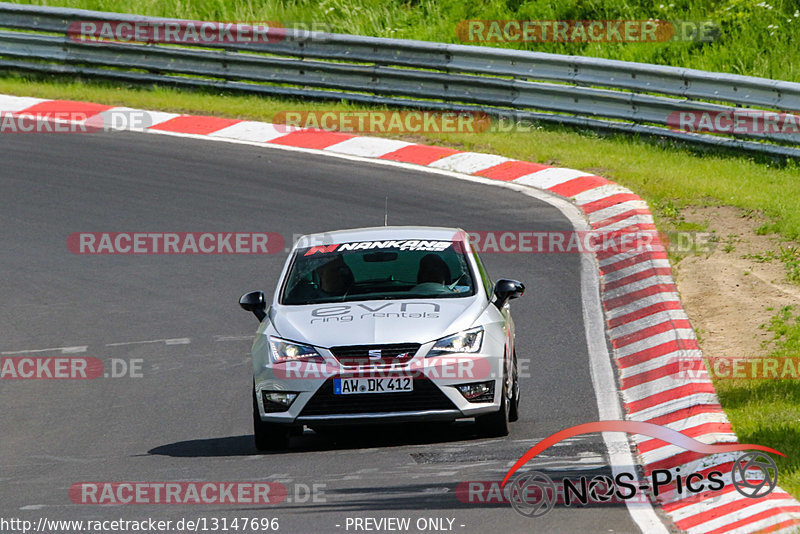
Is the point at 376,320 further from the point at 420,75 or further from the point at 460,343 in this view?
the point at 420,75

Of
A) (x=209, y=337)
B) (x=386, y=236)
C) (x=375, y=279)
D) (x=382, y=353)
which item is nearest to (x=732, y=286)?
(x=386, y=236)

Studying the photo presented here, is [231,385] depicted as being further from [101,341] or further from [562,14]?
[562,14]

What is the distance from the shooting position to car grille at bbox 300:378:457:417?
9.08m

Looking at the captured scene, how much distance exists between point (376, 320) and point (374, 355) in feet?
1.27

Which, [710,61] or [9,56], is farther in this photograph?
[9,56]

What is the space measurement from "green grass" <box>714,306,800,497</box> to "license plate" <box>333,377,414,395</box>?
228 cm

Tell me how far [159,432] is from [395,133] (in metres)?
11.2

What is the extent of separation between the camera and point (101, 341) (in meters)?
12.8

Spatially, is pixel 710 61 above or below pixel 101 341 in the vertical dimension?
above

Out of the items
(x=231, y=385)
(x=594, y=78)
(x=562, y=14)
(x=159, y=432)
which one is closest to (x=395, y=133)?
(x=594, y=78)

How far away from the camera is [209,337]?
503 inches

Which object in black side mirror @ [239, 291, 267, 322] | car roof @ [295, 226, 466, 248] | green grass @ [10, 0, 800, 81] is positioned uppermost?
green grass @ [10, 0, 800, 81]

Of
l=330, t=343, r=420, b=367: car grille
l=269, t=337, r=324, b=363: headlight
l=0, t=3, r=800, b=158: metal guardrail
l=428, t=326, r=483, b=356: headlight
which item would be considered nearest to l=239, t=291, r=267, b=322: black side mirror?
l=269, t=337, r=324, b=363: headlight

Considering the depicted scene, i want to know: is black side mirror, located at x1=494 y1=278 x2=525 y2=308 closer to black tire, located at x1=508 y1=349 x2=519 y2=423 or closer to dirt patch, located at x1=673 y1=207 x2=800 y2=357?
black tire, located at x1=508 y1=349 x2=519 y2=423
